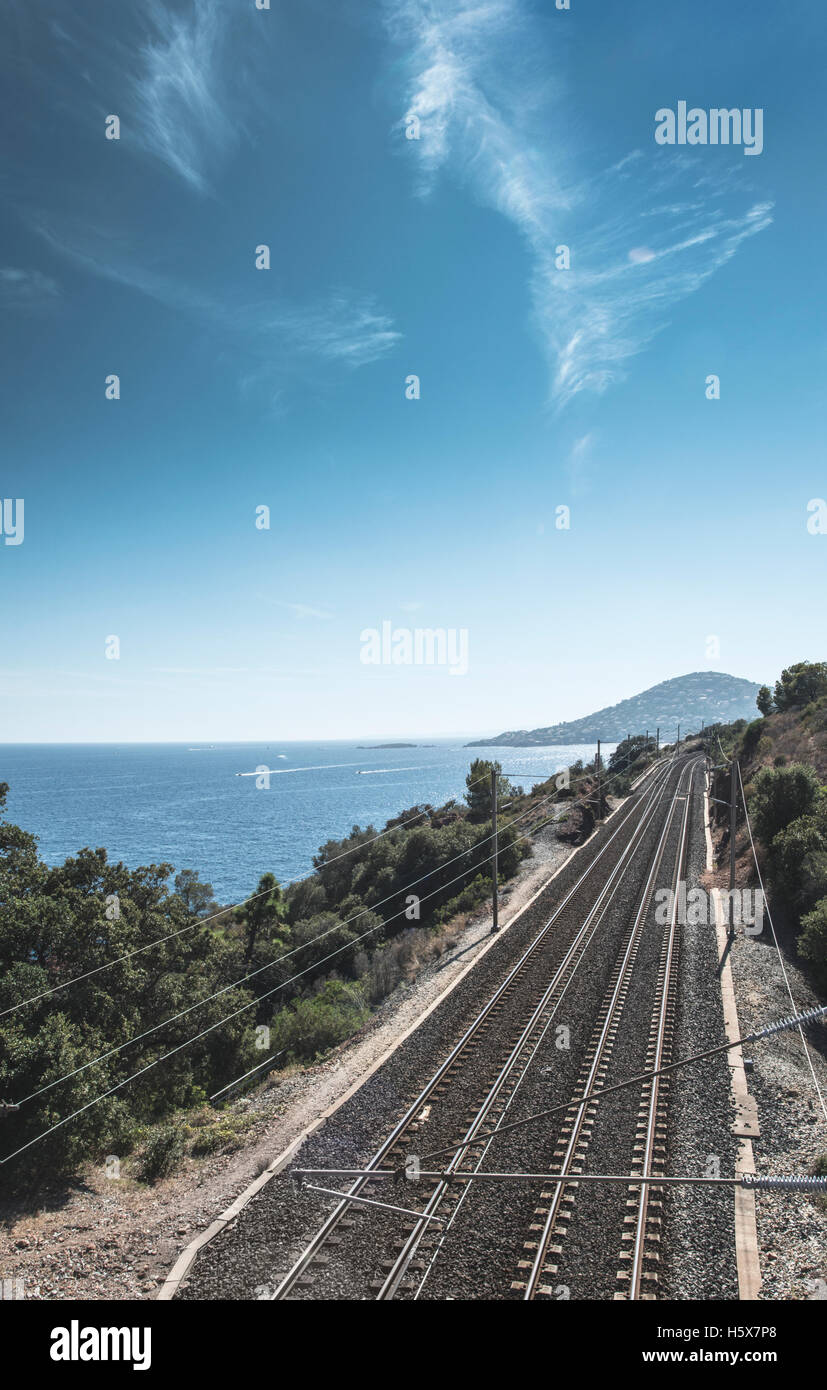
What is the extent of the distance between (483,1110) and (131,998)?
37.0 ft

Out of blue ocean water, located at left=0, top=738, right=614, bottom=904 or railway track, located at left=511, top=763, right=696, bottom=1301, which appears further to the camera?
blue ocean water, located at left=0, top=738, right=614, bottom=904

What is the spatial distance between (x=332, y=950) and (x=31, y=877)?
18123 mm

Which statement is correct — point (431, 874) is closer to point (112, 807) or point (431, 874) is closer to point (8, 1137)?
point (8, 1137)

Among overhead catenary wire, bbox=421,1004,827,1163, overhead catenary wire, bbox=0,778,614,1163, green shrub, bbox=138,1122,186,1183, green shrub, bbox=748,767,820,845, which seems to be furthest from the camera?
green shrub, bbox=748,767,820,845

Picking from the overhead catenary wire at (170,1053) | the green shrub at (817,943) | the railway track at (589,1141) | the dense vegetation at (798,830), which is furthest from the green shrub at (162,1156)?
the dense vegetation at (798,830)

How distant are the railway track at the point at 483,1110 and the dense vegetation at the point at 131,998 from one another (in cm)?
494

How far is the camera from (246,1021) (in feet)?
82.1

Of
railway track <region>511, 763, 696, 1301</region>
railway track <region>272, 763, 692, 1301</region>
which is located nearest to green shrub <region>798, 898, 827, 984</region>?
railway track <region>511, 763, 696, 1301</region>

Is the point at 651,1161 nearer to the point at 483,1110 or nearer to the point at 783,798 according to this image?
the point at 483,1110

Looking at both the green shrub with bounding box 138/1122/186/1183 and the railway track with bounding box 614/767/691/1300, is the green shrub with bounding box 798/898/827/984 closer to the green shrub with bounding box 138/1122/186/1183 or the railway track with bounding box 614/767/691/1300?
the railway track with bounding box 614/767/691/1300

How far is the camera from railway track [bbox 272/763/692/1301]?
28.8 feet

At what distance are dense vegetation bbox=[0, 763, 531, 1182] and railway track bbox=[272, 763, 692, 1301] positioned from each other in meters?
4.94

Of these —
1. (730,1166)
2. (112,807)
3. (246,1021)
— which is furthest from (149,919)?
(112,807)
